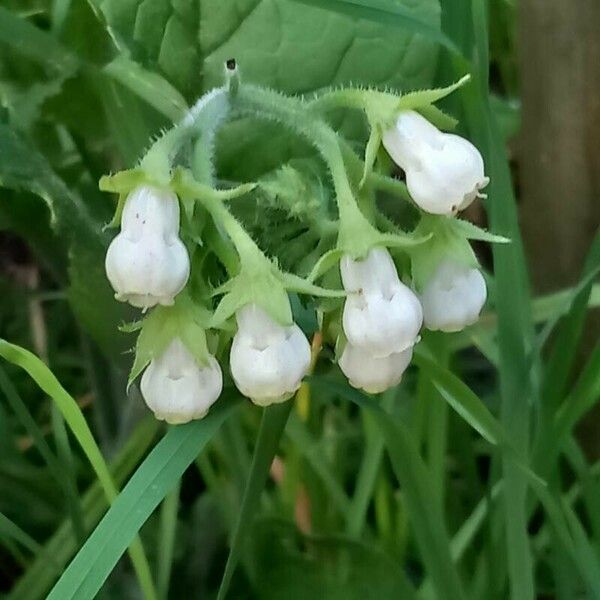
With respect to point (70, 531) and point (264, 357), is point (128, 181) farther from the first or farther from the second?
point (70, 531)

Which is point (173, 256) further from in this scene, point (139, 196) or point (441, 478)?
point (441, 478)

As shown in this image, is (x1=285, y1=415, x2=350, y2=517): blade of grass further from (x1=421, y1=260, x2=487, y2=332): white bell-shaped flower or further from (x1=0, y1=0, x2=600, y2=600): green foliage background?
(x1=421, y1=260, x2=487, y2=332): white bell-shaped flower

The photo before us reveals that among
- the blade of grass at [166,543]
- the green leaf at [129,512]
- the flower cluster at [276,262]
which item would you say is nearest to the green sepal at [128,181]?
the flower cluster at [276,262]

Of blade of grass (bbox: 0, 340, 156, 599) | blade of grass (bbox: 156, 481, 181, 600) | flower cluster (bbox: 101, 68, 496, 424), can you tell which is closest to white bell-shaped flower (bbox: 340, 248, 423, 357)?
flower cluster (bbox: 101, 68, 496, 424)

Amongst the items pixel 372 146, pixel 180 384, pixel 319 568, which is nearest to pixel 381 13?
pixel 372 146

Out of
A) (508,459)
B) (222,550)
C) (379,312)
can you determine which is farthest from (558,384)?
(222,550)
